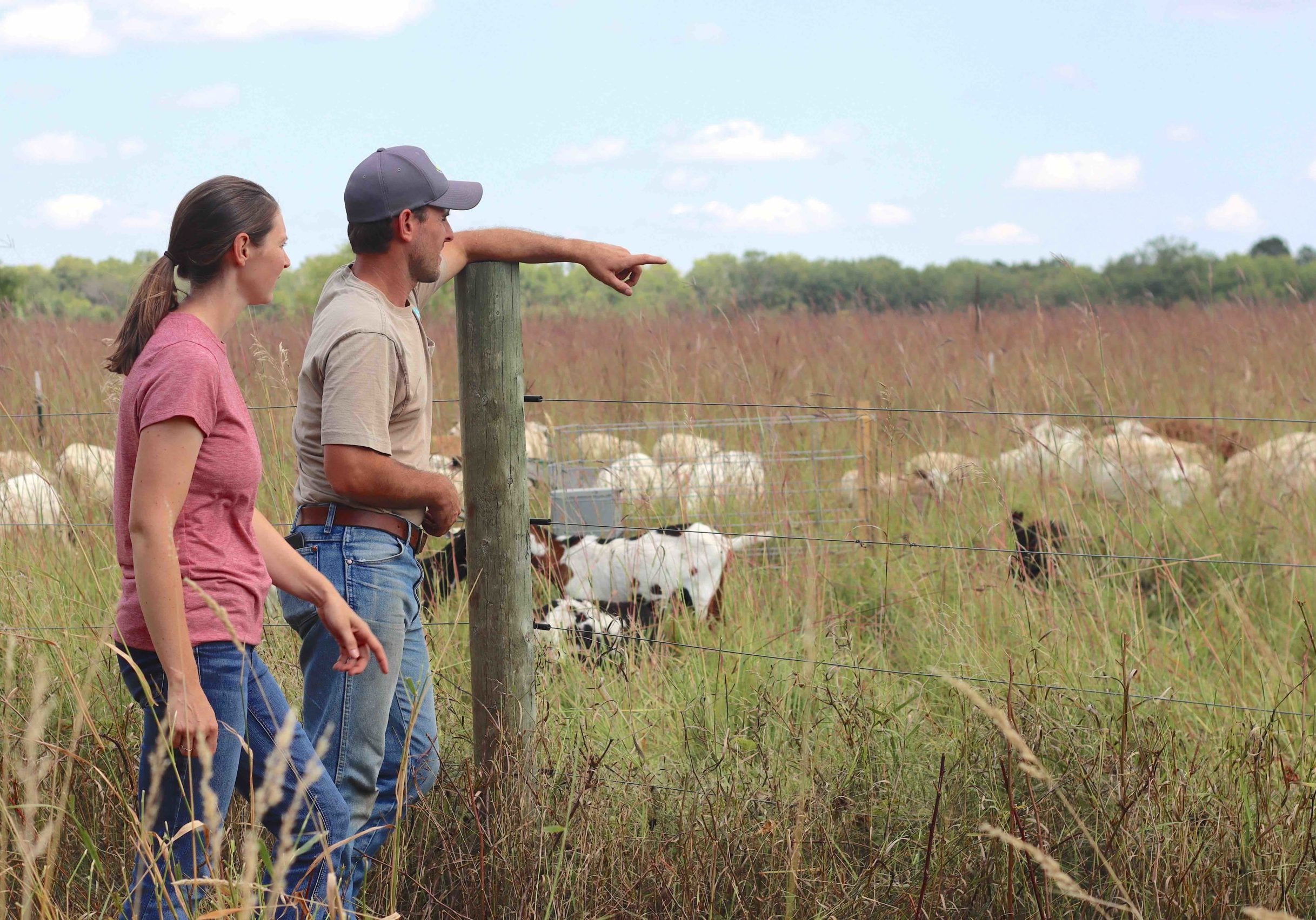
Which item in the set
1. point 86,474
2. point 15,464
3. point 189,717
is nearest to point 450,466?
point 86,474

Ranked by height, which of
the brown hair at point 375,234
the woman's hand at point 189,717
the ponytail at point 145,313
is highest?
the brown hair at point 375,234

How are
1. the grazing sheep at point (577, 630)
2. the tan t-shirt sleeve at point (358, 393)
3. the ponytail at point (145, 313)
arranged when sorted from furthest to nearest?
the grazing sheep at point (577, 630) < the tan t-shirt sleeve at point (358, 393) < the ponytail at point (145, 313)

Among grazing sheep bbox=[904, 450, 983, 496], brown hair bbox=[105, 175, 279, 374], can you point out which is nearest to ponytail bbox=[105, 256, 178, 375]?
brown hair bbox=[105, 175, 279, 374]

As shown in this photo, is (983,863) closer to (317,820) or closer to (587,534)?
(317,820)

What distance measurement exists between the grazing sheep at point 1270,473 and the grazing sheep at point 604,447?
2.69 metres

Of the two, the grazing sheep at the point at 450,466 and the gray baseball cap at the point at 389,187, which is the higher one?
the gray baseball cap at the point at 389,187

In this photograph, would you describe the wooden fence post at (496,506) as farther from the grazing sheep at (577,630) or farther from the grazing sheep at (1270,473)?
the grazing sheep at (1270,473)

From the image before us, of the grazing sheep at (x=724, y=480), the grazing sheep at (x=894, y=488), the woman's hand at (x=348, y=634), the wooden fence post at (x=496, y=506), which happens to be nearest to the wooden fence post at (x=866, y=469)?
the grazing sheep at (x=894, y=488)

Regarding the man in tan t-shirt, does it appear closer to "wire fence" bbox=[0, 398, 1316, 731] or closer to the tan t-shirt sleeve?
the tan t-shirt sleeve

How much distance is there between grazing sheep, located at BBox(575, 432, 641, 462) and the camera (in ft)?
17.0

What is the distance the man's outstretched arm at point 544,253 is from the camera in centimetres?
252

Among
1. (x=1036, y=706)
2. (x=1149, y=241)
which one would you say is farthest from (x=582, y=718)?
(x=1149, y=241)

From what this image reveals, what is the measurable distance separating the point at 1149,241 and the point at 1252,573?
2072cm

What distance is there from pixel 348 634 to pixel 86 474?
116 inches
